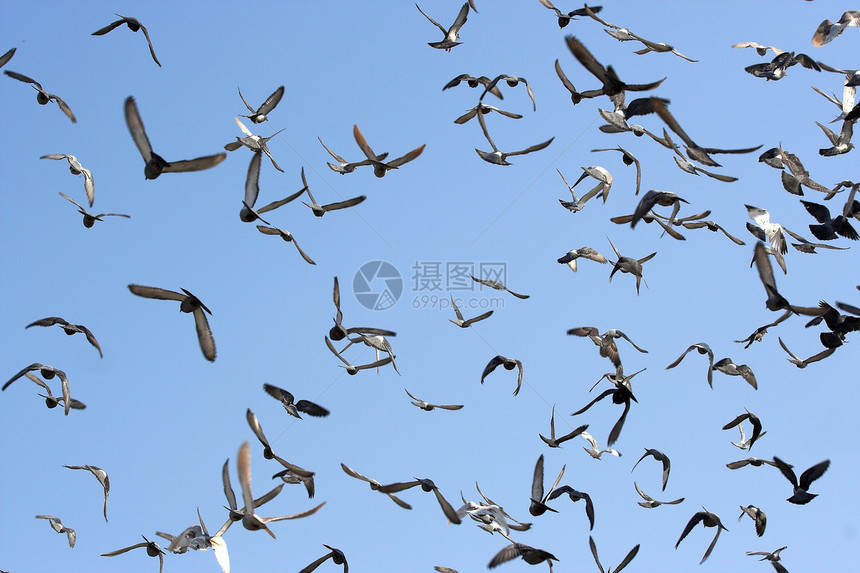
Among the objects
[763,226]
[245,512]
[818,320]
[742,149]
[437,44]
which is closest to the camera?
[742,149]

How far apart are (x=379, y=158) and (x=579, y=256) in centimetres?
452

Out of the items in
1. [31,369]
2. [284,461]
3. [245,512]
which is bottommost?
[245,512]

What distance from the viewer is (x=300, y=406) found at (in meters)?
13.3

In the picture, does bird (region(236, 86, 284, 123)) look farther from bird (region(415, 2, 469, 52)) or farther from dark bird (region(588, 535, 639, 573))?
dark bird (region(588, 535, 639, 573))

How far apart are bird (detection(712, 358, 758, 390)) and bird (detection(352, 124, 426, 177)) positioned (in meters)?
6.66

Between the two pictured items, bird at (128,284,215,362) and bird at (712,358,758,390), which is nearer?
bird at (128,284,215,362)

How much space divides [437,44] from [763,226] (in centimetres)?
681

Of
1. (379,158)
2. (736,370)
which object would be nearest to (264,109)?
(379,158)

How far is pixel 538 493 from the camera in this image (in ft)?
45.9

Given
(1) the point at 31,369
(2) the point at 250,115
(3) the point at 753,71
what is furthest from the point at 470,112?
(1) the point at 31,369

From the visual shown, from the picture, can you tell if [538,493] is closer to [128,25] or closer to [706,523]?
[706,523]

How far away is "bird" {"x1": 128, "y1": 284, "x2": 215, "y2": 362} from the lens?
11.7m

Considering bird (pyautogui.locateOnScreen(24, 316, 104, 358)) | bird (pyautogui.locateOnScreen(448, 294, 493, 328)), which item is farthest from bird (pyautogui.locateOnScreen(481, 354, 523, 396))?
bird (pyautogui.locateOnScreen(24, 316, 104, 358))

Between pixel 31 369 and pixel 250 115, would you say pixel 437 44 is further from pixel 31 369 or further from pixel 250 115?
pixel 31 369
